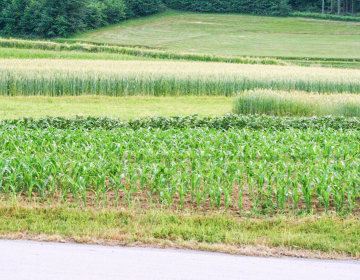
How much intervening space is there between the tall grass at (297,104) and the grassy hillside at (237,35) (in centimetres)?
3510

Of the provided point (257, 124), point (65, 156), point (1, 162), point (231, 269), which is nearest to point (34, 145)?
point (65, 156)

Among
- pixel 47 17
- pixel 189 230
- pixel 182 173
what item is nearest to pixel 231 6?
pixel 47 17

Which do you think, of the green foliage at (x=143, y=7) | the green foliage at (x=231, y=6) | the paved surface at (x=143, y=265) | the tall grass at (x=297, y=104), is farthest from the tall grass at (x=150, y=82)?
the green foliage at (x=231, y=6)

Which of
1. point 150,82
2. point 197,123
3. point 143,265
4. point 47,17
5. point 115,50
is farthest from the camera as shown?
point 47,17

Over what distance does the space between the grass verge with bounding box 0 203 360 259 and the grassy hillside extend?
49.4 metres

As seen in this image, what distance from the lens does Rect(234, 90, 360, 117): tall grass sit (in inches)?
760

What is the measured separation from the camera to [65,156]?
9.50 m

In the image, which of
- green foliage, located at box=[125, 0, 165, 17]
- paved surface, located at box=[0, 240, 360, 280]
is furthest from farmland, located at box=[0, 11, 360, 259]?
green foliage, located at box=[125, 0, 165, 17]

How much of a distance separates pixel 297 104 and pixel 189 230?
1478 centimetres

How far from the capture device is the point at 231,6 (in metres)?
84.2

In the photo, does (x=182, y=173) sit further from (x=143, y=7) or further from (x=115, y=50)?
(x=143, y=7)

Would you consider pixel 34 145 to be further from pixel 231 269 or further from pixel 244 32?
pixel 244 32

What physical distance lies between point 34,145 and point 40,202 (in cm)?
233

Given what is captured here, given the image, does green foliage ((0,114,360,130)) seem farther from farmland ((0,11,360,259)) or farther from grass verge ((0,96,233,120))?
grass verge ((0,96,233,120))
